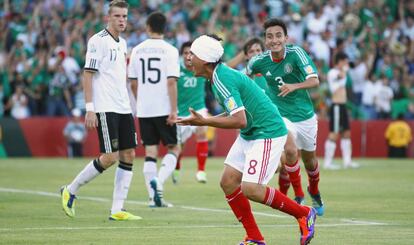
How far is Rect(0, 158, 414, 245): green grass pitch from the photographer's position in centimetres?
1153

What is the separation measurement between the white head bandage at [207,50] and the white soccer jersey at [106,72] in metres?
3.14

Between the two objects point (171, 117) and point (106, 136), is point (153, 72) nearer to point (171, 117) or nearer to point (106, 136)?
point (171, 117)

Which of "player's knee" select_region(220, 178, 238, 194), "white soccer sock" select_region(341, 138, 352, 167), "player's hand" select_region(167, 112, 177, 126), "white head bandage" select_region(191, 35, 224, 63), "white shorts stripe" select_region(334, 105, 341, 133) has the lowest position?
"white soccer sock" select_region(341, 138, 352, 167)

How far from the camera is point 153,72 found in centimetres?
1606

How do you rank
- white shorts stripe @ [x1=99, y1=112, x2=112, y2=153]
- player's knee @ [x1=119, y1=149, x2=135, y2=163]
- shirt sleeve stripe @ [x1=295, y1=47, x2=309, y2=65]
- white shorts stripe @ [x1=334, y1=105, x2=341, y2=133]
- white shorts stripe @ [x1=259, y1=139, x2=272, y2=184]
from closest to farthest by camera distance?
white shorts stripe @ [x1=259, y1=139, x2=272, y2=184], white shorts stripe @ [x1=99, y1=112, x2=112, y2=153], player's knee @ [x1=119, y1=149, x2=135, y2=163], shirt sleeve stripe @ [x1=295, y1=47, x2=309, y2=65], white shorts stripe @ [x1=334, y1=105, x2=341, y2=133]

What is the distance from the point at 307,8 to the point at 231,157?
23313mm

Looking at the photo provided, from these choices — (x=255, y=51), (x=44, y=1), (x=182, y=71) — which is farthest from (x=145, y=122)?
(x=44, y=1)

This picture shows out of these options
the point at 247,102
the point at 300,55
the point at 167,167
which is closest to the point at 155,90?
the point at 167,167

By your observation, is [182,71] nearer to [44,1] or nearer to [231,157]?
[231,157]

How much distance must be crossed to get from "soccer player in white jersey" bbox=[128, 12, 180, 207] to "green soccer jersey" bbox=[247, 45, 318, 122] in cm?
182

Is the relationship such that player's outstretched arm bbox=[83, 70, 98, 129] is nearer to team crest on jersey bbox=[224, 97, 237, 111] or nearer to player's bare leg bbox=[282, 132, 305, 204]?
player's bare leg bbox=[282, 132, 305, 204]

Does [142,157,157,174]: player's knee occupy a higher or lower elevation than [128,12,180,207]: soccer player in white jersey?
lower

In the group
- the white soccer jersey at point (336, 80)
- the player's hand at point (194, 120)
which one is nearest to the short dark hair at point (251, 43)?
the player's hand at point (194, 120)

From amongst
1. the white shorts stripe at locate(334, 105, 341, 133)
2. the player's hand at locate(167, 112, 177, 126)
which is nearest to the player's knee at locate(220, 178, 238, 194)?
the player's hand at locate(167, 112, 177, 126)
